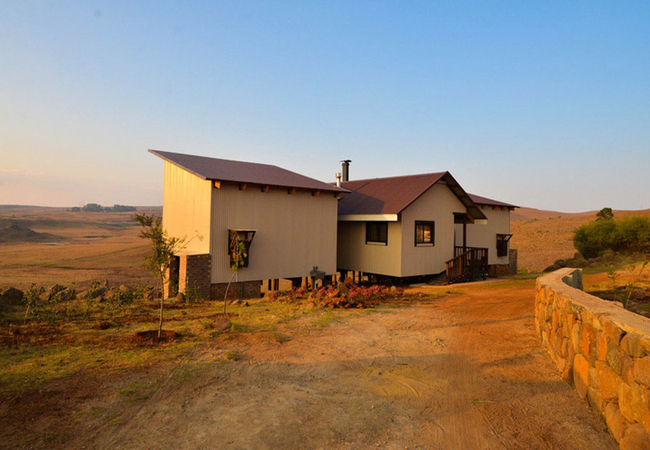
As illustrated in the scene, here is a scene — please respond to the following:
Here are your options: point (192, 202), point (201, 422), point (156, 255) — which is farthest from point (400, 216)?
point (201, 422)

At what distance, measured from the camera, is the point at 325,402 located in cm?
532

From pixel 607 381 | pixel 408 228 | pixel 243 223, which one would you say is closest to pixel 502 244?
pixel 408 228

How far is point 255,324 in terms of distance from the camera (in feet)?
32.2

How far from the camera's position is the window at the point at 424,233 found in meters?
18.7

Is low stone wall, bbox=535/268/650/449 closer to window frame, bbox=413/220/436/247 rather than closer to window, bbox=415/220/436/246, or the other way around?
window frame, bbox=413/220/436/247

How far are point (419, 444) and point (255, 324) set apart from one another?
616 cm

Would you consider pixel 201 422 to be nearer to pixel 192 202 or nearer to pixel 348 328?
pixel 348 328

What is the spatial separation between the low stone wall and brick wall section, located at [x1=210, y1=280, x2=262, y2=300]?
36.3 ft

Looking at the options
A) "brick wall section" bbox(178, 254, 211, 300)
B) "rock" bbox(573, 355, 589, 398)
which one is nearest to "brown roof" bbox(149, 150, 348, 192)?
"brick wall section" bbox(178, 254, 211, 300)

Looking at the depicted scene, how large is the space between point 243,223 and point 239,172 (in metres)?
2.39

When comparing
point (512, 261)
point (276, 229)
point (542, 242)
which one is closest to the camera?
point (276, 229)

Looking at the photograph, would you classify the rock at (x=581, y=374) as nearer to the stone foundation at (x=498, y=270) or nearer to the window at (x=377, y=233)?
the window at (x=377, y=233)

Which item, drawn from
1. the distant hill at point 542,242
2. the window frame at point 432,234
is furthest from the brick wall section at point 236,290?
the distant hill at point 542,242

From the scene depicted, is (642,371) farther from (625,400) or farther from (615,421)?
(615,421)
